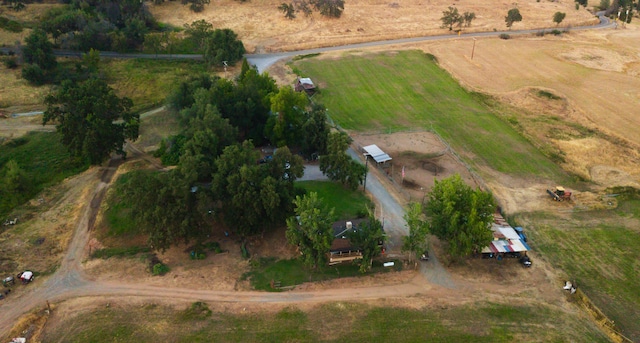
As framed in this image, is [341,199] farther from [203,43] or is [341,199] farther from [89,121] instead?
[203,43]

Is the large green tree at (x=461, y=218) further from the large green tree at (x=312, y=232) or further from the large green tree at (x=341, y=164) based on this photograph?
the large green tree at (x=341, y=164)

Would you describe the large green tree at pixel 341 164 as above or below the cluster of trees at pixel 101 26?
below

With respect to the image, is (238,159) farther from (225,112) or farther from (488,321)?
(488,321)

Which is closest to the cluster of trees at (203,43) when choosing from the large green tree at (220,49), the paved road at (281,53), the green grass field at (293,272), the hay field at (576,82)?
the large green tree at (220,49)

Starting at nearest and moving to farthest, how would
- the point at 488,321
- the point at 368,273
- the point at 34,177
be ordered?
the point at 488,321, the point at 368,273, the point at 34,177

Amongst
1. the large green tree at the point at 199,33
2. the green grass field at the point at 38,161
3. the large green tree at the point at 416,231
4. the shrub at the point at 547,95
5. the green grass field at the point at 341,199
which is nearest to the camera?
the large green tree at the point at 416,231

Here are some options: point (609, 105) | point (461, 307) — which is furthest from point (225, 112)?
point (609, 105)

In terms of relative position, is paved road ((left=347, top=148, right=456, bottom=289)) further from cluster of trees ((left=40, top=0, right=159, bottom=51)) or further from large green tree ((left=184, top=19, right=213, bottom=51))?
cluster of trees ((left=40, top=0, right=159, bottom=51))
